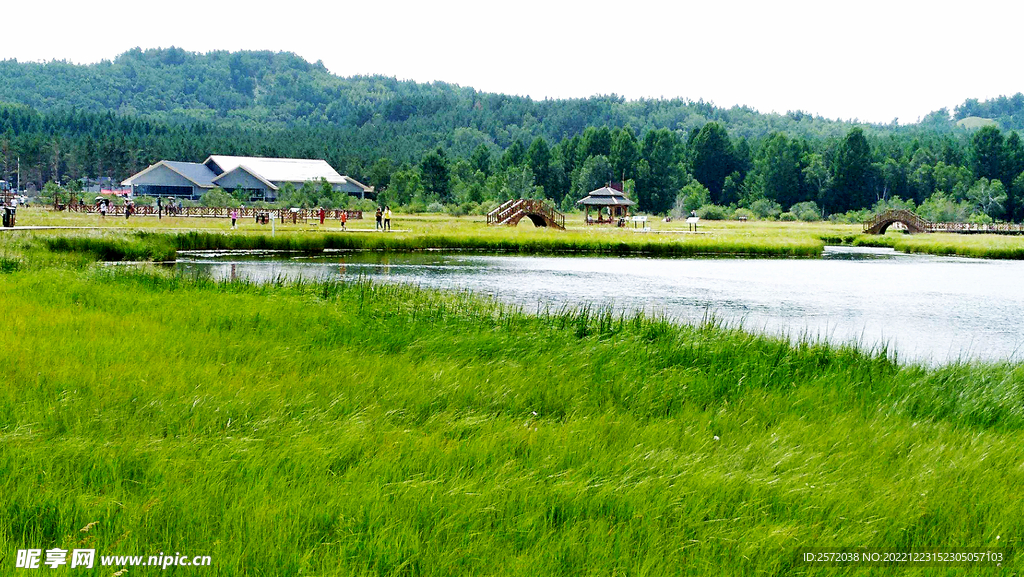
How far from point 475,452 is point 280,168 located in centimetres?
9260

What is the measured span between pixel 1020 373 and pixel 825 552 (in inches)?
329

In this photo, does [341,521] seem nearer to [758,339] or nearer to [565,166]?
[758,339]

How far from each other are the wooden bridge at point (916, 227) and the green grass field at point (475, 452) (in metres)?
74.1

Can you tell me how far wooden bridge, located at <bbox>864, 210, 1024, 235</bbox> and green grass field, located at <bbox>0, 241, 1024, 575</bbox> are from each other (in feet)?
243

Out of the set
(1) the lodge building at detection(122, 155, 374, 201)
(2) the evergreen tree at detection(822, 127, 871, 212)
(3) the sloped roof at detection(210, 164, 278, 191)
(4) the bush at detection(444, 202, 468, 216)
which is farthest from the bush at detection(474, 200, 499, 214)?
(2) the evergreen tree at detection(822, 127, 871, 212)

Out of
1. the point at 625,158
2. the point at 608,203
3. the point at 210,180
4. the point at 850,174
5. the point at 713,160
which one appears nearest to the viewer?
the point at 608,203

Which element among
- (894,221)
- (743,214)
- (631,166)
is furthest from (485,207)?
(631,166)

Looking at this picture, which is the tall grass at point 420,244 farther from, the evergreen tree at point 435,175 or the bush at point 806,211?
the bush at point 806,211

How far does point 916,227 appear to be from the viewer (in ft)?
274

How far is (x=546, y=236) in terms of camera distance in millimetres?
50062

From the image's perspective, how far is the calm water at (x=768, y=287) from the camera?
19469 millimetres

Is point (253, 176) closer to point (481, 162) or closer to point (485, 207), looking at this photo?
point (485, 207)

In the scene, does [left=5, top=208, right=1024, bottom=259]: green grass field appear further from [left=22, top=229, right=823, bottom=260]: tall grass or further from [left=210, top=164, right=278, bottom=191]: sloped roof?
[left=210, top=164, right=278, bottom=191]: sloped roof

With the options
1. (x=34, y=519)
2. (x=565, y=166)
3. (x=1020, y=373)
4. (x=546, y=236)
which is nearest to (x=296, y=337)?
(x=34, y=519)
